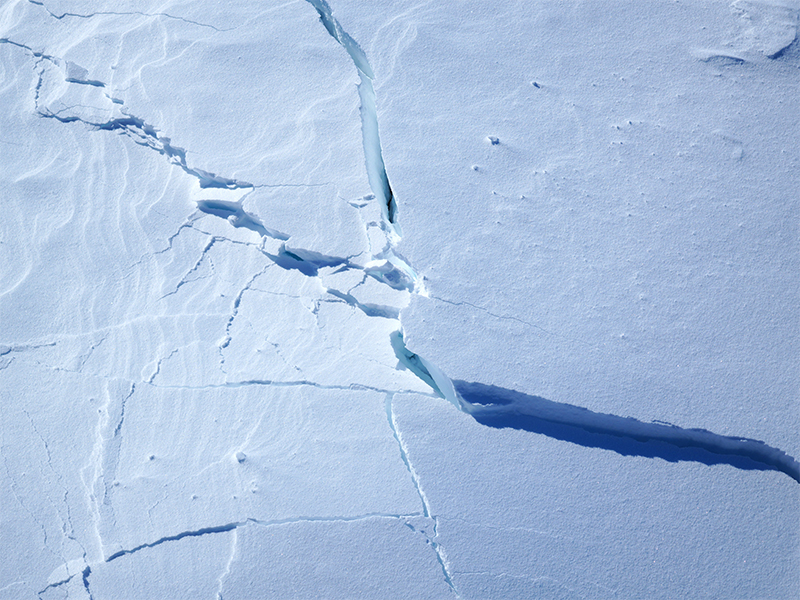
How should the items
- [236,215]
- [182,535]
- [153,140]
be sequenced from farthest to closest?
1. [153,140]
2. [236,215]
3. [182,535]

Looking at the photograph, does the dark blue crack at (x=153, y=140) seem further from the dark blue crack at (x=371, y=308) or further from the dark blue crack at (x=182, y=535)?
the dark blue crack at (x=182, y=535)

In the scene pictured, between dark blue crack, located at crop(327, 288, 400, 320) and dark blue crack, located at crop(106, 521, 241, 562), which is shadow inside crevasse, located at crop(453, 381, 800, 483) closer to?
dark blue crack, located at crop(327, 288, 400, 320)

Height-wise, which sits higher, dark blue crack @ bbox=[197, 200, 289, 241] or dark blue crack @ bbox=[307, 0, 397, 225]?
dark blue crack @ bbox=[307, 0, 397, 225]

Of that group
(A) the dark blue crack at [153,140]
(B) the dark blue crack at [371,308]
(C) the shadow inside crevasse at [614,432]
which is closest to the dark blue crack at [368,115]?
(B) the dark blue crack at [371,308]

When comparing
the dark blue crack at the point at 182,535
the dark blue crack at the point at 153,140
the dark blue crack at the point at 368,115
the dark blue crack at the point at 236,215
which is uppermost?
the dark blue crack at the point at 368,115

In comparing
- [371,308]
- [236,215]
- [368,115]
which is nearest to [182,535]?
[371,308]

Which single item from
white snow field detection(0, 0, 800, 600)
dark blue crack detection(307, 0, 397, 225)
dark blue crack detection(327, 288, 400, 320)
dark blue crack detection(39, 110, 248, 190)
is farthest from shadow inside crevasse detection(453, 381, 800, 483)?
dark blue crack detection(39, 110, 248, 190)

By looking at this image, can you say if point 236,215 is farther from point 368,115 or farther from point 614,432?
point 614,432

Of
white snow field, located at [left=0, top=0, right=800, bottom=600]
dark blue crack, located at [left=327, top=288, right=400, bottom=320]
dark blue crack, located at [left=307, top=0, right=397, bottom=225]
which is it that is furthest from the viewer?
dark blue crack, located at [left=307, top=0, right=397, bottom=225]
